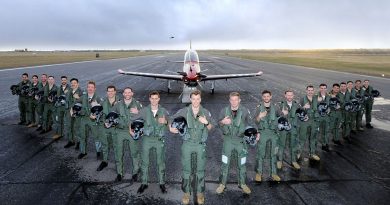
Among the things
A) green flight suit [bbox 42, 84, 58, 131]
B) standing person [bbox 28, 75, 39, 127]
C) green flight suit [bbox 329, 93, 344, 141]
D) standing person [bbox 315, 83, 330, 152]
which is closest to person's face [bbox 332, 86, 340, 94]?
green flight suit [bbox 329, 93, 344, 141]

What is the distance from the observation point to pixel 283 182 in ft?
24.1

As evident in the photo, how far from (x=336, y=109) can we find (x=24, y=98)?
11.6 meters

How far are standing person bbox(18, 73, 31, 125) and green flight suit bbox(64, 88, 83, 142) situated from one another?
10.8ft

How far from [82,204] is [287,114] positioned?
17.3 feet

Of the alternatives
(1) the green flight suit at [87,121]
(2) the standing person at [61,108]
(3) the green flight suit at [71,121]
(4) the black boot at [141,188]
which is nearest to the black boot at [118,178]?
(4) the black boot at [141,188]

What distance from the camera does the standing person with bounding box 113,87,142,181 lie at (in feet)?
23.0

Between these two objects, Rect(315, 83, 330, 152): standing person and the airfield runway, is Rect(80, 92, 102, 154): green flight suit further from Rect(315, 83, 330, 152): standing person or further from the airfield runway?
Rect(315, 83, 330, 152): standing person

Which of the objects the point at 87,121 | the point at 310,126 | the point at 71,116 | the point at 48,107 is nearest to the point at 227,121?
the point at 310,126

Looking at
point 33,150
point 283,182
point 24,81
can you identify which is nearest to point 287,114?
point 283,182

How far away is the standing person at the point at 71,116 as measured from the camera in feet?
30.4

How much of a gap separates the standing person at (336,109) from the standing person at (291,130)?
2.09 metres

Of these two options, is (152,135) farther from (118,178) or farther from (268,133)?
(268,133)

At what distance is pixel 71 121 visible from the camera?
9.53 metres

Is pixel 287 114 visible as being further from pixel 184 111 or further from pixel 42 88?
pixel 42 88
